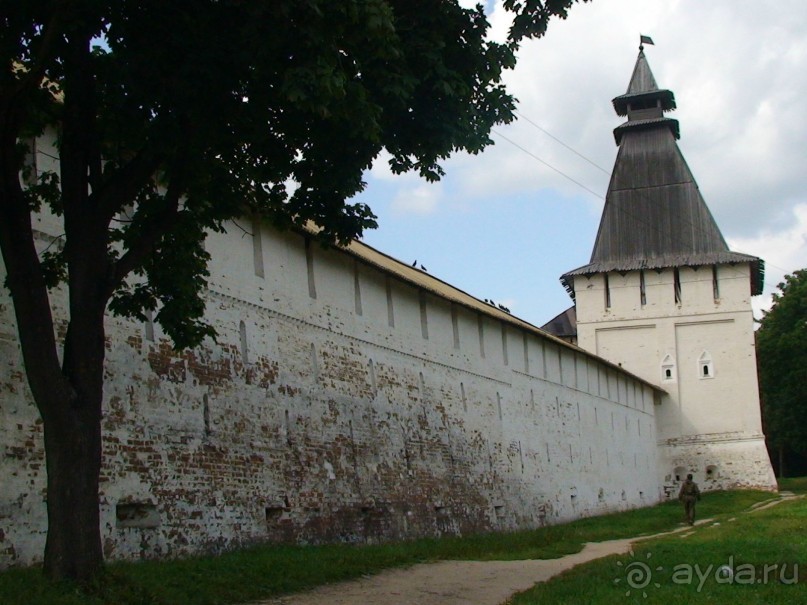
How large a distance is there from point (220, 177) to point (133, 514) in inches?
179

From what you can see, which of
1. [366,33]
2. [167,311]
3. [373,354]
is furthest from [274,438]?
[366,33]

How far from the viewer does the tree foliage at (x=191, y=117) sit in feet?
24.3

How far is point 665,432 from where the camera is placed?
123 ft

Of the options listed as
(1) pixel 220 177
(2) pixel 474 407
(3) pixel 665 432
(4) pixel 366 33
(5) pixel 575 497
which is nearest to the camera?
(4) pixel 366 33

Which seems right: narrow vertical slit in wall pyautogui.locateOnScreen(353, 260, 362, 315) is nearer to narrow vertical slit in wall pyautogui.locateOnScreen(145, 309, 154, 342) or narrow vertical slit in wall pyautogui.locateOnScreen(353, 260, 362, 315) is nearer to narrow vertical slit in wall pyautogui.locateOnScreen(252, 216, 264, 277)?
narrow vertical slit in wall pyautogui.locateOnScreen(252, 216, 264, 277)

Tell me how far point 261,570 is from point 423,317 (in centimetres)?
1088

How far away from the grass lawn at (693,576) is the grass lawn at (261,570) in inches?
3.6

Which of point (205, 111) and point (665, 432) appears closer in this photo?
point (205, 111)

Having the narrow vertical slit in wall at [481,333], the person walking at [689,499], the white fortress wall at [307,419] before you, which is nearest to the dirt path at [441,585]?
the white fortress wall at [307,419]

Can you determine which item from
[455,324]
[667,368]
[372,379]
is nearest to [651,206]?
[667,368]

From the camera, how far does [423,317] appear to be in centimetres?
2091

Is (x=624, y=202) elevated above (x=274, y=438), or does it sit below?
above

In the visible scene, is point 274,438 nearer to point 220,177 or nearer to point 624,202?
point 220,177

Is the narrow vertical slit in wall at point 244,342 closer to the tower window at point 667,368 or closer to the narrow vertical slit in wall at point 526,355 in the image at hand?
the narrow vertical slit in wall at point 526,355
